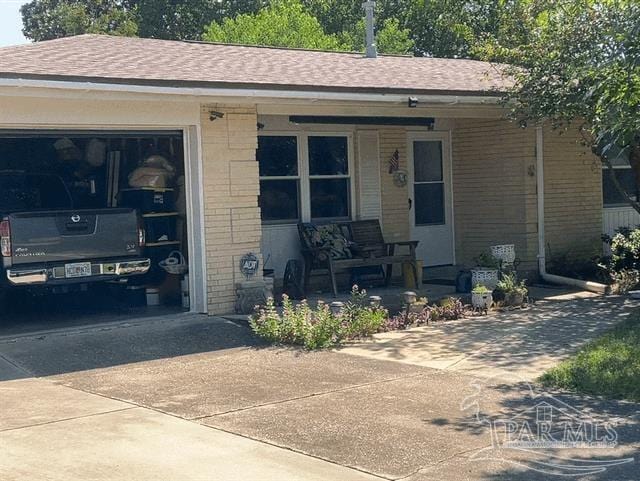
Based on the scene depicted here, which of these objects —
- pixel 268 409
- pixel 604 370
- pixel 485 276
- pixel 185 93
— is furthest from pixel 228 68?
pixel 604 370

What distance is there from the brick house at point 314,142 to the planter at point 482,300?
286 centimetres

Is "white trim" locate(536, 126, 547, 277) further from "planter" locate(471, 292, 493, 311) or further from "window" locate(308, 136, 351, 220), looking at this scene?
"window" locate(308, 136, 351, 220)

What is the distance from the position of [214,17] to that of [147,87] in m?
34.1

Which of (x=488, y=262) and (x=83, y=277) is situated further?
(x=488, y=262)

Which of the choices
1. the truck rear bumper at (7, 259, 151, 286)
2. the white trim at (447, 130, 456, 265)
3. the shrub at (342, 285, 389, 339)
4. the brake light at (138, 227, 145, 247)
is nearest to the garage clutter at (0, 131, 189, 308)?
the brake light at (138, 227, 145, 247)

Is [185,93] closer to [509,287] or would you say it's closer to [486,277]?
[486,277]

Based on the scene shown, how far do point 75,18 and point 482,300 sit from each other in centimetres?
3155

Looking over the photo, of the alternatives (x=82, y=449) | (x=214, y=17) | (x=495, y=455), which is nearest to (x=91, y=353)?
(x=82, y=449)

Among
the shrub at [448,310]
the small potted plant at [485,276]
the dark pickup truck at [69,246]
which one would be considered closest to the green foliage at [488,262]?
the small potted plant at [485,276]

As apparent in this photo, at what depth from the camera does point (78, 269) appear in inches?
455

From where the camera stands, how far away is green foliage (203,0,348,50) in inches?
1294

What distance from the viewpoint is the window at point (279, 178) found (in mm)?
14297

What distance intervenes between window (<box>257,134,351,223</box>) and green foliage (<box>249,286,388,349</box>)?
12.0 ft

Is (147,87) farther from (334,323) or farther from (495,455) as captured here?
(495,455)
